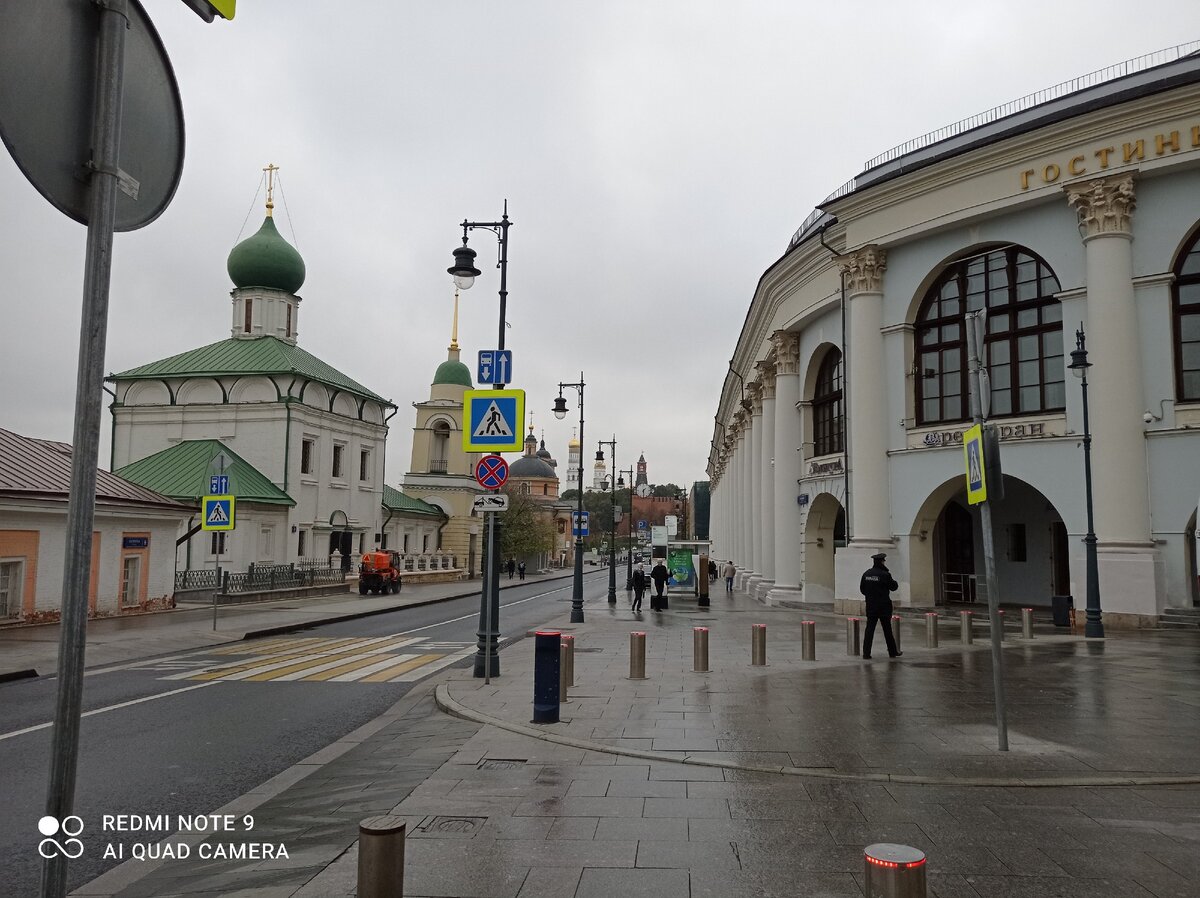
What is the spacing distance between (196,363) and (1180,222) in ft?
153

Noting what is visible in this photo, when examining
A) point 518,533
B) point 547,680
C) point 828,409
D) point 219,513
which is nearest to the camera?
point 547,680

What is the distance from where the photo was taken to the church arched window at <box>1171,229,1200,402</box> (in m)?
21.1

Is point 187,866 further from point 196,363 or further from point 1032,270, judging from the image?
point 196,363

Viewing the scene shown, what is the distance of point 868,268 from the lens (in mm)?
26594

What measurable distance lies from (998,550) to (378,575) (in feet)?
88.3

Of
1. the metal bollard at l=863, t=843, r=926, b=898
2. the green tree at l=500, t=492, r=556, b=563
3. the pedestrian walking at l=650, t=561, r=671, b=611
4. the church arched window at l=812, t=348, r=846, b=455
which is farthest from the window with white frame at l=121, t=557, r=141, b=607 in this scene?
the green tree at l=500, t=492, r=556, b=563

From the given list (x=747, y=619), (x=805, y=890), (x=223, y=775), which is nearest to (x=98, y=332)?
(x=805, y=890)

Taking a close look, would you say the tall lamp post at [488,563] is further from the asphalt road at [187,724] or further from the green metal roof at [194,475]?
the green metal roof at [194,475]

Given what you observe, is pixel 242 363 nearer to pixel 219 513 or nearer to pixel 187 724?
pixel 219 513

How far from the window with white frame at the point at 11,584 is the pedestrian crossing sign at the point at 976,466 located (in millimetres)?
21874

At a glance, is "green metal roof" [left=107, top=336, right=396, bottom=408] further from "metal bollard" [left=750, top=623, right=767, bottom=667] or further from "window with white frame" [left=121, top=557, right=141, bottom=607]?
"metal bollard" [left=750, top=623, right=767, bottom=667]

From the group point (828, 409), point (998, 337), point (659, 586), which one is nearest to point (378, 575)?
point (659, 586)

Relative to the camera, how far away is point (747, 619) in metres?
25.7

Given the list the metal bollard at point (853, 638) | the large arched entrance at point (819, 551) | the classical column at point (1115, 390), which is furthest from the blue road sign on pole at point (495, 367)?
the large arched entrance at point (819, 551)
